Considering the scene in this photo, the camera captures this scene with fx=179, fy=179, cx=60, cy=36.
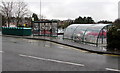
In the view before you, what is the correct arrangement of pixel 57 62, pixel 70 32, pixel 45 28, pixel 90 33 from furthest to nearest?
1. pixel 45 28
2. pixel 70 32
3. pixel 90 33
4. pixel 57 62

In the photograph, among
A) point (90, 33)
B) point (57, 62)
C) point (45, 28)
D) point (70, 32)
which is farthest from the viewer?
point (45, 28)

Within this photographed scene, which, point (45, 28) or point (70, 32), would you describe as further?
point (45, 28)

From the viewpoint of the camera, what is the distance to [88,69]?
693 cm

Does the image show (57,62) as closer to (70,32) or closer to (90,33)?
(90,33)

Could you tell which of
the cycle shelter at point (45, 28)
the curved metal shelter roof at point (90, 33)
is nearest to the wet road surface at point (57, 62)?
the curved metal shelter roof at point (90, 33)

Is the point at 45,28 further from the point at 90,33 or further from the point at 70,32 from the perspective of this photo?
the point at 90,33

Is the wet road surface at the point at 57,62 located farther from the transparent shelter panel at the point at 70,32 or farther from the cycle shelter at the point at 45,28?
the cycle shelter at the point at 45,28

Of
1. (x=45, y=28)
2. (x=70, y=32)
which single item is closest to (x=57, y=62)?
(x=70, y=32)

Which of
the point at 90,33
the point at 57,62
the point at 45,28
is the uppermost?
the point at 45,28

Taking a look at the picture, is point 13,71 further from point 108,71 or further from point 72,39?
point 72,39

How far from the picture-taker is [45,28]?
26.0m

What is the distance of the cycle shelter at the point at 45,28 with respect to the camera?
2472cm

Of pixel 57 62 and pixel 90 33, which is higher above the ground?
pixel 90 33

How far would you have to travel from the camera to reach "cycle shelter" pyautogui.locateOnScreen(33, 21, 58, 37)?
24.7 meters
